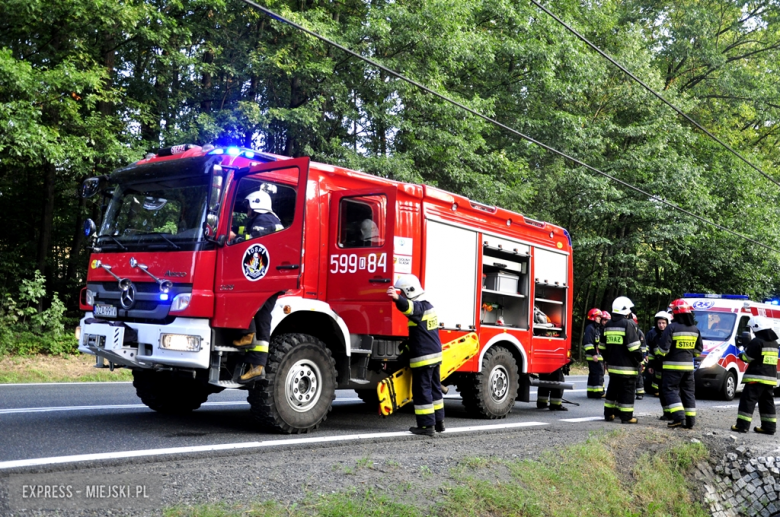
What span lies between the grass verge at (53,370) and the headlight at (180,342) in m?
7.18

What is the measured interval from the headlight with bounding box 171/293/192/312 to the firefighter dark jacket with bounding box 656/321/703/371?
22.6ft

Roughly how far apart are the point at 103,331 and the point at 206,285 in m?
1.22

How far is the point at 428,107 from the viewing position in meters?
18.5

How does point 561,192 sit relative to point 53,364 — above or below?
above

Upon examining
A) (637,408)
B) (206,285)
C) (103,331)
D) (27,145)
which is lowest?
(637,408)

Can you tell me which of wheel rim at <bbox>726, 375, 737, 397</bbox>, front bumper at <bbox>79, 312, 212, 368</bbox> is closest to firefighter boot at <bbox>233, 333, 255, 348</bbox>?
front bumper at <bbox>79, 312, 212, 368</bbox>

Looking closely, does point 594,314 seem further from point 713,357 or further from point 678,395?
Answer: point 713,357

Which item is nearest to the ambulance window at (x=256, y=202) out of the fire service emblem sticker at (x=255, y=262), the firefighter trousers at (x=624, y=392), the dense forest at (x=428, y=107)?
the fire service emblem sticker at (x=255, y=262)

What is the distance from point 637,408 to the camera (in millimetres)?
12656

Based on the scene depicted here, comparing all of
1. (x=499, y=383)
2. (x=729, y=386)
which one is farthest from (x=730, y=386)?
(x=499, y=383)

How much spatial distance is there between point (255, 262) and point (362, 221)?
1452 mm

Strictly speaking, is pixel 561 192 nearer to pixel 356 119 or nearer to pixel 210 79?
pixel 356 119

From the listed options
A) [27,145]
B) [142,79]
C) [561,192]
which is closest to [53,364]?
[27,145]

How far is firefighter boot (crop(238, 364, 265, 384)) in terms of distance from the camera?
6750 mm
